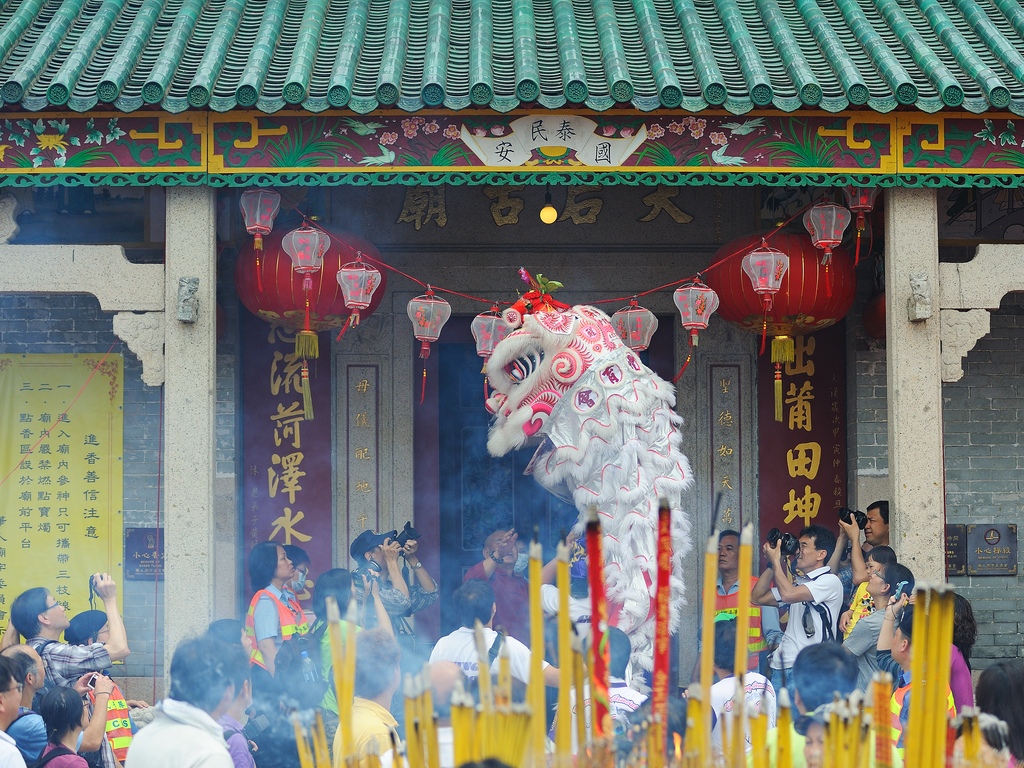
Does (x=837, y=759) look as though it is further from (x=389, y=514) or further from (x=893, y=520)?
(x=389, y=514)

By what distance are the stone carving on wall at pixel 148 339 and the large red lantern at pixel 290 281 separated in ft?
2.42

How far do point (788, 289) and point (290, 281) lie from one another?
2.67 metres

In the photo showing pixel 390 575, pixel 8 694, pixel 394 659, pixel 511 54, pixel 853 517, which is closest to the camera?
pixel 394 659

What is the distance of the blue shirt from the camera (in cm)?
429

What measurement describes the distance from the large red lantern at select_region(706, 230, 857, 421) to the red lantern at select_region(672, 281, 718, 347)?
10 centimetres

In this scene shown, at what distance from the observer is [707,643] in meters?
2.06

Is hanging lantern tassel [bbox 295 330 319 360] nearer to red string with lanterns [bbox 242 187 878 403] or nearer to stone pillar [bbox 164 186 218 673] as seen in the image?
red string with lanterns [bbox 242 187 878 403]

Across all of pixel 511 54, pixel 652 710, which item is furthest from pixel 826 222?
pixel 652 710

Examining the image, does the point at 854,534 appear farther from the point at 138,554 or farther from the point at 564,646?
the point at 564,646

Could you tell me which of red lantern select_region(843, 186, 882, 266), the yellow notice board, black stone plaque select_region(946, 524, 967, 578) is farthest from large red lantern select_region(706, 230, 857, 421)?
the yellow notice board

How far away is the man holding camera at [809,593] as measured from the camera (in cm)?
595

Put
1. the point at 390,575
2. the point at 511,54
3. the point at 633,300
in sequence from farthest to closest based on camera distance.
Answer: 1. the point at 633,300
2. the point at 511,54
3. the point at 390,575

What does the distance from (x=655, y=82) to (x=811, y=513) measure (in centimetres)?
326

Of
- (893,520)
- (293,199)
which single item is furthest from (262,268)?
(893,520)
